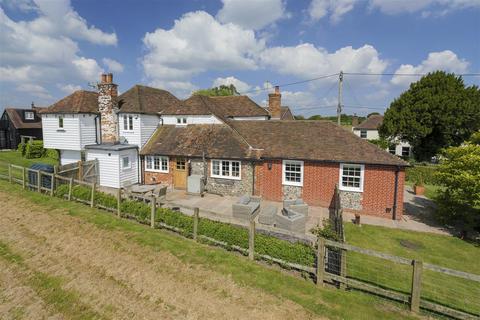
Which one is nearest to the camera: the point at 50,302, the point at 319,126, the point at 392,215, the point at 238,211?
the point at 50,302

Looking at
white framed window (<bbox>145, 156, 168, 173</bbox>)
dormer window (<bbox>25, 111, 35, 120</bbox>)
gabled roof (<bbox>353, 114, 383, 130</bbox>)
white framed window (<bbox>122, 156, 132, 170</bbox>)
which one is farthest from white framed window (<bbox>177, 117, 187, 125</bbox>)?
gabled roof (<bbox>353, 114, 383, 130</bbox>)

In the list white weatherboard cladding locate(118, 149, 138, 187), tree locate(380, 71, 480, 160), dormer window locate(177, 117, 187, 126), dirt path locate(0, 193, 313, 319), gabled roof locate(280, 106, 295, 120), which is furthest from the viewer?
gabled roof locate(280, 106, 295, 120)

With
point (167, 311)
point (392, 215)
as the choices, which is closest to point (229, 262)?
point (167, 311)

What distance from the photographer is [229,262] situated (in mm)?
9297

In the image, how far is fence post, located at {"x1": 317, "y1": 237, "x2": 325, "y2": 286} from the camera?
26.2 feet

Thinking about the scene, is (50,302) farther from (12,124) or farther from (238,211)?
(12,124)

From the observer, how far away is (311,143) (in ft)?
60.0

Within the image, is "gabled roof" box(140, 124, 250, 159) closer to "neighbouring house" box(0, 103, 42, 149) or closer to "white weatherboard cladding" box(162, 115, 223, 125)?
"white weatherboard cladding" box(162, 115, 223, 125)

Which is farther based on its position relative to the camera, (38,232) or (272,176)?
(272,176)

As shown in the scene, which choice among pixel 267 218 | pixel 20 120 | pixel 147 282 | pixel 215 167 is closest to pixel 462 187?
pixel 267 218

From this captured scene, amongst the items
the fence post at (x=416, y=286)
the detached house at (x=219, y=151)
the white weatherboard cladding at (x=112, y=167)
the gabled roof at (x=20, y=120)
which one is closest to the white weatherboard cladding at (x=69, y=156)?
the detached house at (x=219, y=151)

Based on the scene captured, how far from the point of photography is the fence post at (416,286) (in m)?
6.71

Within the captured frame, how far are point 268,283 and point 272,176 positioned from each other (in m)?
10.6

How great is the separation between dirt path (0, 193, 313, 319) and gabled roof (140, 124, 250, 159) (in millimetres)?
9512
